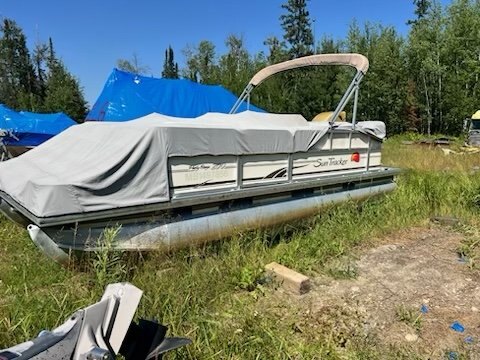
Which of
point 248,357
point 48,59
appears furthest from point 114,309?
point 48,59

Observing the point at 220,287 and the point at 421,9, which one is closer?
the point at 220,287

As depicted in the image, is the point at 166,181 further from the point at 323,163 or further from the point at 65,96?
the point at 65,96

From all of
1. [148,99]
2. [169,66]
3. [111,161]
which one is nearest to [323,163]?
[111,161]

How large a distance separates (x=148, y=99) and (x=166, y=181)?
589cm

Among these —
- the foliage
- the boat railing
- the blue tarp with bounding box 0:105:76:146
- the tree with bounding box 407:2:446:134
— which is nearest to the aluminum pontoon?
the boat railing

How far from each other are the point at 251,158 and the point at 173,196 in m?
1.09

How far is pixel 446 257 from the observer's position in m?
4.38

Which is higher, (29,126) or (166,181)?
(29,126)

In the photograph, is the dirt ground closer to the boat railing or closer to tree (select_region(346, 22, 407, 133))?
the boat railing

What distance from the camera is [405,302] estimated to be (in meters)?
3.34

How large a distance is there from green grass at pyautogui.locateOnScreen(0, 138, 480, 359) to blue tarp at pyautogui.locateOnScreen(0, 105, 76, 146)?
3268mm

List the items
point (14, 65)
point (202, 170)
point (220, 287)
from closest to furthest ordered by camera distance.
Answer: point (220, 287) → point (202, 170) → point (14, 65)

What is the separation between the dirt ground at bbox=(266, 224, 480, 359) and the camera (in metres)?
2.79

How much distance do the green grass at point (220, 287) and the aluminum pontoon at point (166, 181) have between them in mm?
220
